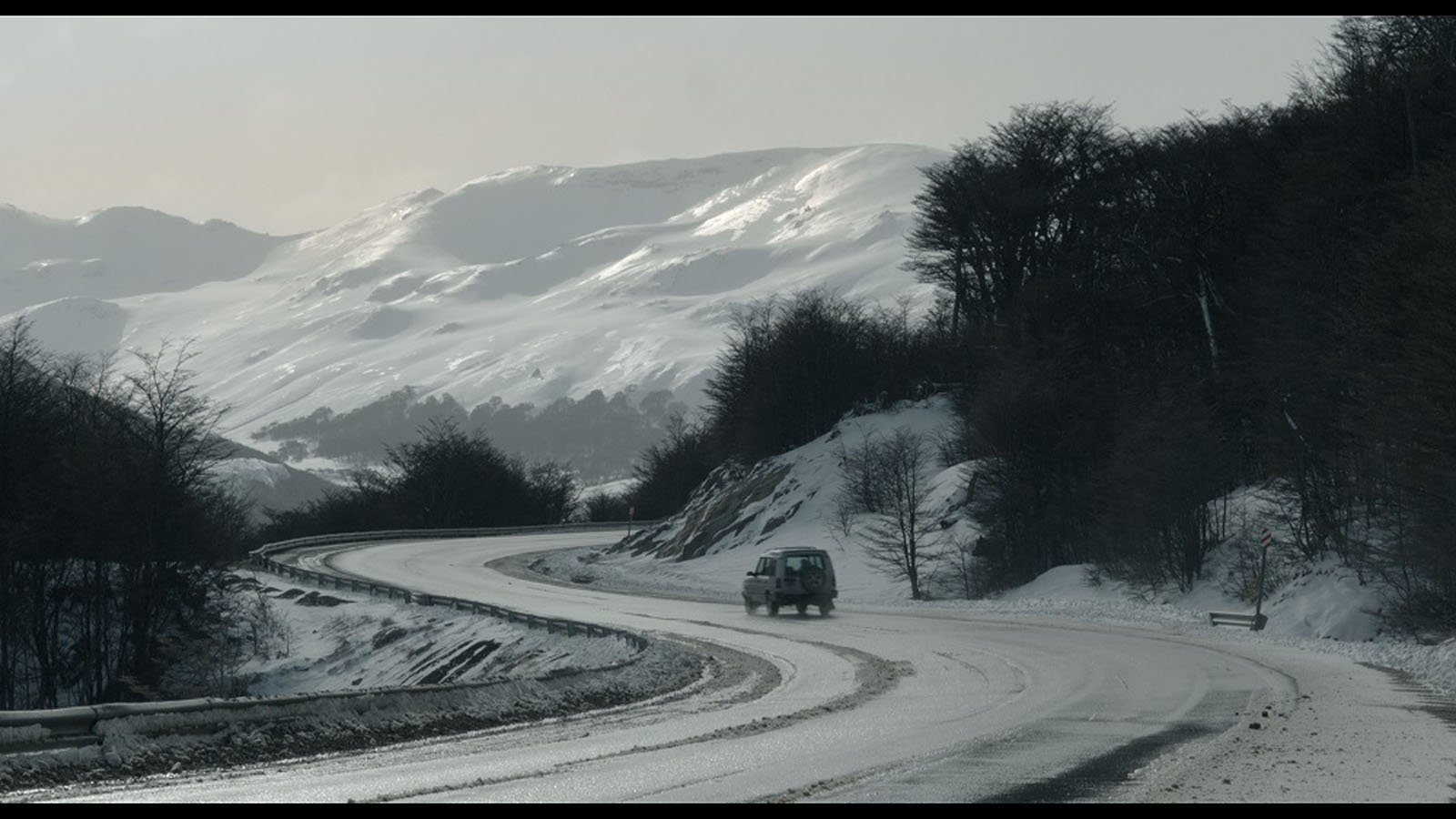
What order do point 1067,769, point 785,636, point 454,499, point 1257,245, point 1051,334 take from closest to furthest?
point 1067,769 → point 785,636 → point 1257,245 → point 1051,334 → point 454,499

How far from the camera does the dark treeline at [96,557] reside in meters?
46.3

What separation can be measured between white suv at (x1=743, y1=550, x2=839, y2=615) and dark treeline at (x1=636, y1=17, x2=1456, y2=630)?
8.09m

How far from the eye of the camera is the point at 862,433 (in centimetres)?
7175

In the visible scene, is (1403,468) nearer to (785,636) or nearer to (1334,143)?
(785,636)

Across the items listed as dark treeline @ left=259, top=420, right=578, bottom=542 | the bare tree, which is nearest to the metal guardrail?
the bare tree

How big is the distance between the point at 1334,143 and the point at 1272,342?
839 centimetres

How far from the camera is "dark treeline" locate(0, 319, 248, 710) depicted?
46312mm

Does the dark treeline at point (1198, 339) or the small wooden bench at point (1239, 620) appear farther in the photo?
the small wooden bench at point (1239, 620)

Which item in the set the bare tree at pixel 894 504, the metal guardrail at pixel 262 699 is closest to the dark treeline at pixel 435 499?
the metal guardrail at pixel 262 699

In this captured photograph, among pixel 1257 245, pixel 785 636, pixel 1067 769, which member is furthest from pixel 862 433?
pixel 1067 769

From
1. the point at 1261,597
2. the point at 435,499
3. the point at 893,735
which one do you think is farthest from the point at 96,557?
the point at 435,499

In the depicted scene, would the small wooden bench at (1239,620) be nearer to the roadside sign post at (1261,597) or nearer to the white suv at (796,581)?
the roadside sign post at (1261,597)

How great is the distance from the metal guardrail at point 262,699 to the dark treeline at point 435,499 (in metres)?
23.5

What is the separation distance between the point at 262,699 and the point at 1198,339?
4932 cm
